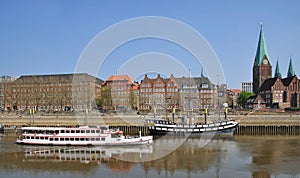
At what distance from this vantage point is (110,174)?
2866 centimetres

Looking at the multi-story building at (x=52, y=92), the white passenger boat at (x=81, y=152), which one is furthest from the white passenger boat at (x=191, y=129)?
the multi-story building at (x=52, y=92)

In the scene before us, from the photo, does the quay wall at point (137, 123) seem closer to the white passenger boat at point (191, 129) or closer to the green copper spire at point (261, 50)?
the white passenger boat at point (191, 129)

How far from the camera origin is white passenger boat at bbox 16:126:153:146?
141 feet

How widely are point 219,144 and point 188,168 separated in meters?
16.1

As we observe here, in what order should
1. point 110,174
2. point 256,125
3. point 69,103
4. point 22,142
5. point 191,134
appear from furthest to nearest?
point 69,103 → point 256,125 → point 191,134 → point 22,142 → point 110,174

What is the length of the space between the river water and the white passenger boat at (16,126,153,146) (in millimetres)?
1448

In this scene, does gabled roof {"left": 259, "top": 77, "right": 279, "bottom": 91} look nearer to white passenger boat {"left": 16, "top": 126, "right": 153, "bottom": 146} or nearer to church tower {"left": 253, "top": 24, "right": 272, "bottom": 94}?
church tower {"left": 253, "top": 24, "right": 272, "bottom": 94}

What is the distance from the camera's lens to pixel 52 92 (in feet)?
360

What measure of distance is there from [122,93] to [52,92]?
21.3m

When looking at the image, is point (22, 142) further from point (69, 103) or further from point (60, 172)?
point (69, 103)

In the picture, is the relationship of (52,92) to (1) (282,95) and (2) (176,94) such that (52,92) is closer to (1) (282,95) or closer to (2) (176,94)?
(2) (176,94)

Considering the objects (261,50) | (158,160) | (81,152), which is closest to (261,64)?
(261,50)

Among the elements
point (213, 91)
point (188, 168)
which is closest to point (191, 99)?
point (213, 91)

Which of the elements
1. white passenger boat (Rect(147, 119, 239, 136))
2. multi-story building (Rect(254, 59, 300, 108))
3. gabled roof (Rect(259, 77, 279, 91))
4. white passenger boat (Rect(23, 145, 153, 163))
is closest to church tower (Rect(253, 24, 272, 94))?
gabled roof (Rect(259, 77, 279, 91))
